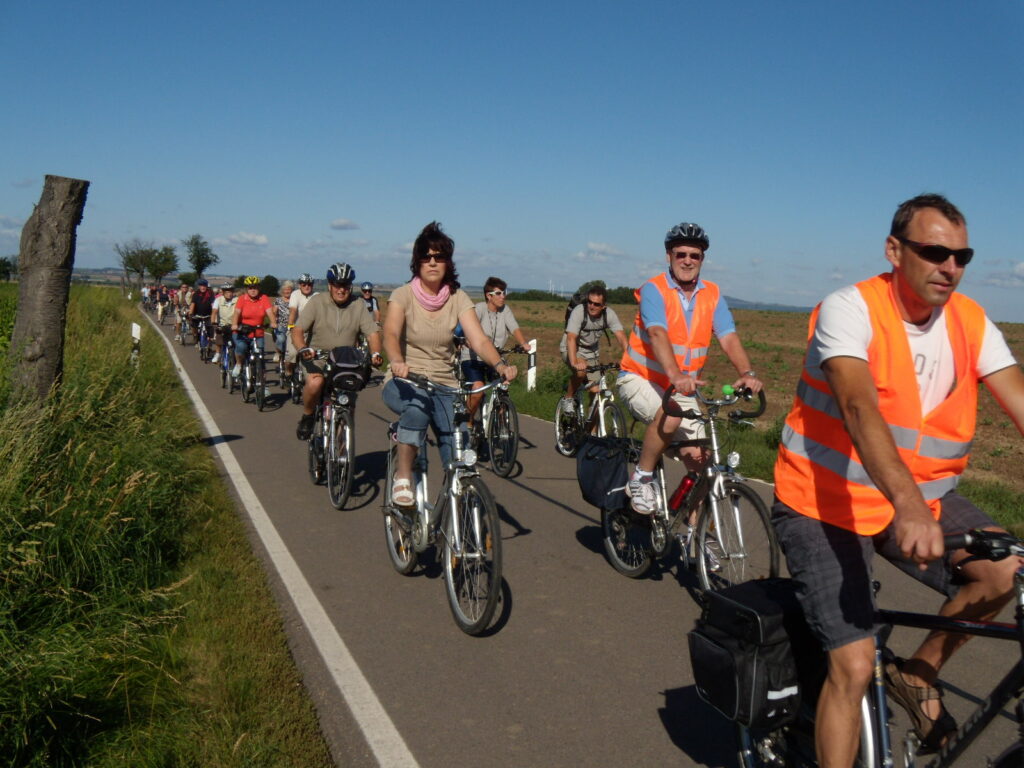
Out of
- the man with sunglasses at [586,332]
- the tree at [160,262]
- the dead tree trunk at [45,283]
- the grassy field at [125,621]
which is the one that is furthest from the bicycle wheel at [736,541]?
the tree at [160,262]

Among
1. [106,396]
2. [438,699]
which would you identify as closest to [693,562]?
[438,699]

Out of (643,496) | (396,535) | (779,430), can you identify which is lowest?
(396,535)

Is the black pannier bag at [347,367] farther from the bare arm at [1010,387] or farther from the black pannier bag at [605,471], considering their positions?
the bare arm at [1010,387]

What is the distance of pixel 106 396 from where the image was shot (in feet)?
29.7

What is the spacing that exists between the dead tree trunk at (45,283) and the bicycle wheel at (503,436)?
425 centimetres

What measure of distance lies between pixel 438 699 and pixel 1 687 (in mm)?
1818

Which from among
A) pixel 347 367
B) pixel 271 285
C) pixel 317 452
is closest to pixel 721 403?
pixel 347 367

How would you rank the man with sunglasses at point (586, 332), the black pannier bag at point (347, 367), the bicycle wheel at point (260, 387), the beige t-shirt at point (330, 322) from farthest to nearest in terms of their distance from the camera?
the bicycle wheel at point (260, 387), the man with sunglasses at point (586, 332), the beige t-shirt at point (330, 322), the black pannier bag at point (347, 367)

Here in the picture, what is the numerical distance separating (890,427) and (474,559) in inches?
106

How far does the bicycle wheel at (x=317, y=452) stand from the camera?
858cm

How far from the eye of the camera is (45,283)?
6.91 meters

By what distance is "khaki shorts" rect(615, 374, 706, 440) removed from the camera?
5477 millimetres

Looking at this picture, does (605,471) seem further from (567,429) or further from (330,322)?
(567,429)

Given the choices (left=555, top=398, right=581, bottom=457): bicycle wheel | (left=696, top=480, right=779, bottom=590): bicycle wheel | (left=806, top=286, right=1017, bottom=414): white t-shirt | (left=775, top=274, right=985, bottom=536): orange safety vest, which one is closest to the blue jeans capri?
(left=696, top=480, right=779, bottom=590): bicycle wheel
